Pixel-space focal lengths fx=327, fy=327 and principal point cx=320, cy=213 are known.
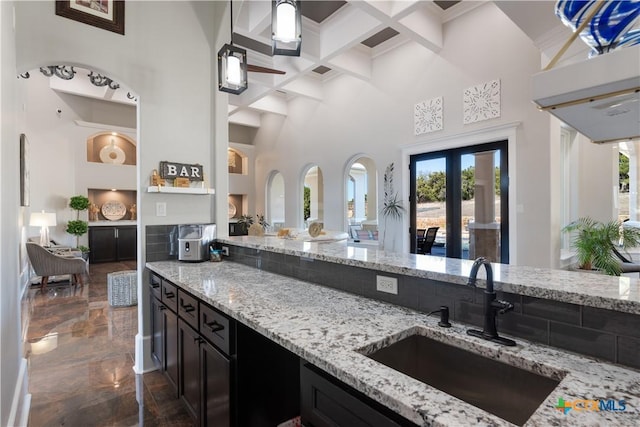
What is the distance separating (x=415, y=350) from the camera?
1238 mm

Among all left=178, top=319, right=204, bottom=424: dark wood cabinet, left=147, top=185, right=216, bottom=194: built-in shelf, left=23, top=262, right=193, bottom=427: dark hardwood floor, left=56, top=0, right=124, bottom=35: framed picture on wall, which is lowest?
left=23, top=262, right=193, bottom=427: dark hardwood floor

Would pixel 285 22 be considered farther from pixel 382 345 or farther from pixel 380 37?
pixel 380 37

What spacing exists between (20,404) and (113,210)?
8021 mm

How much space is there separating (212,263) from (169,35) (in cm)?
212

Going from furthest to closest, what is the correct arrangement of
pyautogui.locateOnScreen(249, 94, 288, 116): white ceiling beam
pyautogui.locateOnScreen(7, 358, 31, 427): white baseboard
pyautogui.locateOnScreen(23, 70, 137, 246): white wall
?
1. pyautogui.locateOnScreen(249, 94, 288, 116): white ceiling beam
2. pyautogui.locateOnScreen(23, 70, 137, 246): white wall
3. pyautogui.locateOnScreen(7, 358, 31, 427): white baseboard

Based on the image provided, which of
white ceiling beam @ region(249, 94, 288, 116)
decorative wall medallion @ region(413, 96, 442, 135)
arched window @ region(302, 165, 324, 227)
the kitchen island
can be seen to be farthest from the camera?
arched window @ region(302, 165, 324, 227)

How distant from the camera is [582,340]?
996mm

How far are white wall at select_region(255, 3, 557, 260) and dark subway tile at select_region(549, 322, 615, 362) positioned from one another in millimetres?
3538

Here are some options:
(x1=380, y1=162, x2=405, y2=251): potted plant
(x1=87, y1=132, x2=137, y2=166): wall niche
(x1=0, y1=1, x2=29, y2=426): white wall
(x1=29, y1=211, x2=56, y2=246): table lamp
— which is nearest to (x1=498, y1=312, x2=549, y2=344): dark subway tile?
(x1=0, y1=1, x2=29, y2=426): white wall

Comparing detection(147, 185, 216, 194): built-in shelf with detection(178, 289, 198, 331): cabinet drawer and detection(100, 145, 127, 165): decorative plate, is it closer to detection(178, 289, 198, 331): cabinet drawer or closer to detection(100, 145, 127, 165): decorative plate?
detection(178, 289, 198, 331): cabinet drawer

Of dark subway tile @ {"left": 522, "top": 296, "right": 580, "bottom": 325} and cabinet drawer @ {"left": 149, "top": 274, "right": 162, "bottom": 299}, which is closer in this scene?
dark subway tile @ {"left": 522, "top": 296, "right": 580, "bottom": 325}

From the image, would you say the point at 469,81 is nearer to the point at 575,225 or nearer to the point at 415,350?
the point at 575,225

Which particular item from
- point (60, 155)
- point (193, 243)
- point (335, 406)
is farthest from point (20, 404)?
point (60, 155)

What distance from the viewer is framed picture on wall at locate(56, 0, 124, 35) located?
2.51 meters
